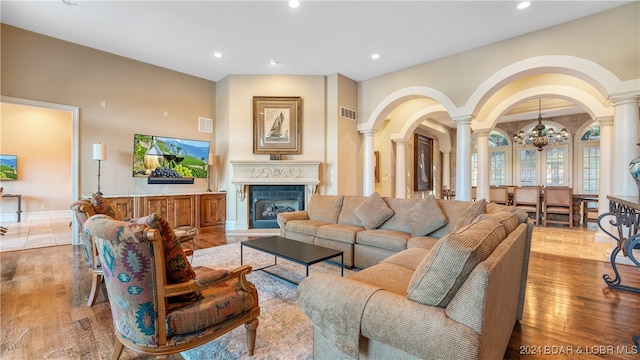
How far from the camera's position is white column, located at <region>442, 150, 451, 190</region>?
11.4 metres

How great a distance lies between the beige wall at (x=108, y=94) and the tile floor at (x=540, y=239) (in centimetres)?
119

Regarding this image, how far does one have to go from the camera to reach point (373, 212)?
385 cm

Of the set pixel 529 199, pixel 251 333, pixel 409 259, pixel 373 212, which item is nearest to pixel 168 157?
pixel 373 212

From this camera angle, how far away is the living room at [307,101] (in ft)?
A: 13.1

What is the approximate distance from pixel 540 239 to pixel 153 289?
255 inches

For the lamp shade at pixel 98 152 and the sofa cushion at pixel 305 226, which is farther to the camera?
the lamp shade at pixel 98 152

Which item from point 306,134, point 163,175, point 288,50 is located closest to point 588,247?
point 306,134

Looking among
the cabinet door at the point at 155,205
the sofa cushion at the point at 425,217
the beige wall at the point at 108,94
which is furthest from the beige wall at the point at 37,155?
the sofa cushion at the point at 425,217

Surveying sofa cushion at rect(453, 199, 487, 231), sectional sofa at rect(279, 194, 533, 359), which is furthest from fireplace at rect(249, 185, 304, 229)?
sectional sofa at rect(279, 194, 533, 359)

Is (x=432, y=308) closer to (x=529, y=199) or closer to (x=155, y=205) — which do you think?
(x=155, y=205)

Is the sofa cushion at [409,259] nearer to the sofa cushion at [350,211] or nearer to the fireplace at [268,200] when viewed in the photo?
the sofa cushion at [350,211]

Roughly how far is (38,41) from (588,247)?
9.70 m

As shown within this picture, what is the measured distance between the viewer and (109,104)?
525 centimetres

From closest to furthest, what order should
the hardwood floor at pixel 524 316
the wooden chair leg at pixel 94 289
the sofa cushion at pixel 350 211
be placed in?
the hardwood floor at pixel 524 316 < the wooden chair leg at pixel 94 289 < the sofa cushion at pixel 350 211
